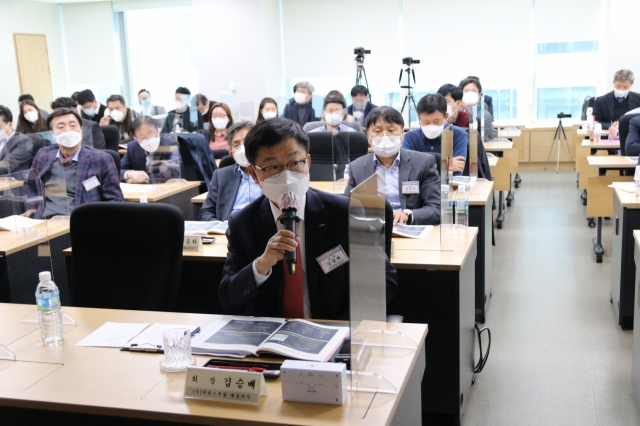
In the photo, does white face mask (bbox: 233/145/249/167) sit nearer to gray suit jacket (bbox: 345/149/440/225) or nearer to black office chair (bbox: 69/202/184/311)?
gray suit jacket (bbox: 345/149/440/225)

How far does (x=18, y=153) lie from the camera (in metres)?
4.26

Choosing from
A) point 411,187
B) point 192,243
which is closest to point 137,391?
point 192,243

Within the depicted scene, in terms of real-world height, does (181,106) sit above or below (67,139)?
above

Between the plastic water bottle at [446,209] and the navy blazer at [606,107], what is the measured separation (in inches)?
223

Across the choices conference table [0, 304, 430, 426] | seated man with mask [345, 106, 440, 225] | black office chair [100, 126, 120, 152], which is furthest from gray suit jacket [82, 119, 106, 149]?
conference table [0, 304, 430, 426]

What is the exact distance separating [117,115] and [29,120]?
1010mm

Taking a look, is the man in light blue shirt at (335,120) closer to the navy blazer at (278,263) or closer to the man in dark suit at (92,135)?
the man in dark suit at (92,135)

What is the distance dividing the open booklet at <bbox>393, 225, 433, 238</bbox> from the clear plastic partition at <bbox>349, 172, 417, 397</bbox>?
4.32 feet

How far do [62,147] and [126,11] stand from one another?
8.63 m

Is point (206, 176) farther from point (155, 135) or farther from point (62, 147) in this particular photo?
point (62, 147)

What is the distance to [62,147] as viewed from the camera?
409 cm

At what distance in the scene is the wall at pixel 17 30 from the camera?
1112 centimetres

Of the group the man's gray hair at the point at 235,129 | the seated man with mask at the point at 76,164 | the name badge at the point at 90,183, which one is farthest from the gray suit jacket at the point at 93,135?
the man's gray hair at the point at 235,129

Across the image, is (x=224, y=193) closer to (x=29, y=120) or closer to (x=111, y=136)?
(x=111, y=136)
